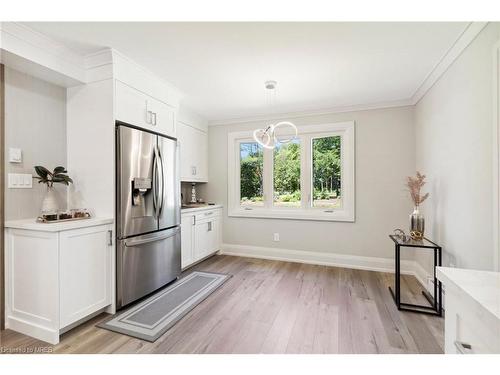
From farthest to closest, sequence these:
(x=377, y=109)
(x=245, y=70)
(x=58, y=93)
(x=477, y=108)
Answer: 1. (x=377, y=109)
2. (x=245, y=70)
3. (x=58, y=93)
4. (x=477, y=108)

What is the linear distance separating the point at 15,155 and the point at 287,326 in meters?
2.76

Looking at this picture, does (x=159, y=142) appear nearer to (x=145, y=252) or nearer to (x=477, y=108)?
(x=145, y=252)

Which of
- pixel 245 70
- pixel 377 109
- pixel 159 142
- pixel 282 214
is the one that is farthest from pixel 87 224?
pixel 377 109

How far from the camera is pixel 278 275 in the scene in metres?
3.29

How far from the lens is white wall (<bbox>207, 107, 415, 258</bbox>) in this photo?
11.2ft

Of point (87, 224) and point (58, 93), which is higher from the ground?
point (58, 93)

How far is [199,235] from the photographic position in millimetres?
3707

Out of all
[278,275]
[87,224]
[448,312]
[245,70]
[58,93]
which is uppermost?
[245,70]

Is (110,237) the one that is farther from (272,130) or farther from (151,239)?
(272,130)

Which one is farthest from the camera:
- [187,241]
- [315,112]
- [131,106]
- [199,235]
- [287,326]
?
[315,112]

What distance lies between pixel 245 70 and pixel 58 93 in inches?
73.8

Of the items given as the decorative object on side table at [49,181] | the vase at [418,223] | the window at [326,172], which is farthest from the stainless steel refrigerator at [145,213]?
the vase at [418,223]

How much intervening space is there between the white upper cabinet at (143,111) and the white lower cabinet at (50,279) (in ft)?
3.74

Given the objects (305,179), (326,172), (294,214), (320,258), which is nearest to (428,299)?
(320,258)
